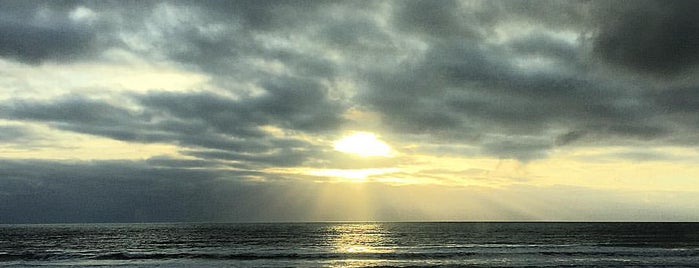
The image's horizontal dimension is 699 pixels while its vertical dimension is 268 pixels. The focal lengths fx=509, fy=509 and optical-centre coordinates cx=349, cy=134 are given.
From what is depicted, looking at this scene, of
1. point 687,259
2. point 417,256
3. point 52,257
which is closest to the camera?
point 687,259

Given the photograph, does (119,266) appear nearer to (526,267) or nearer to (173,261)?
(173,261)

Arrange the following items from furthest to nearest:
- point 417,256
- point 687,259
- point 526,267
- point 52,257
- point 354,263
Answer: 1. point 52,257
2. point 417,256
3. point 687,259
4. point 354,263
5. point 526,267

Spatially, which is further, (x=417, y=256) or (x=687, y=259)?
(x=417, y=256)

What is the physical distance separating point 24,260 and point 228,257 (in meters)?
27.5

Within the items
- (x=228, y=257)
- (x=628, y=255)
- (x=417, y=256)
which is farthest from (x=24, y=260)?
(x=628, y=255)

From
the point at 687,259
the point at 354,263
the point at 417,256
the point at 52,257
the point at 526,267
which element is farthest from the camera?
the point at 52,257

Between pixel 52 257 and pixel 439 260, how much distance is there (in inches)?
2118

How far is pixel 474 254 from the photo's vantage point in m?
68.2

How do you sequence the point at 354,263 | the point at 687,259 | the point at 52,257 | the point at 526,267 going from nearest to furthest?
the point at 526,267 < the point at 354,263 < the point at 687,259 < the point at 52,257

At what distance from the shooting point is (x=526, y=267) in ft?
172

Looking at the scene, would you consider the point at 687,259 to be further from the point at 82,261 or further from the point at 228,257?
the point at 82,261

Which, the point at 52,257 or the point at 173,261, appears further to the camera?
the point at 52,257

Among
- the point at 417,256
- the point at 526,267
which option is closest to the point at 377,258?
the point at 417,256

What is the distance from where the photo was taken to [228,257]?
66500mm
